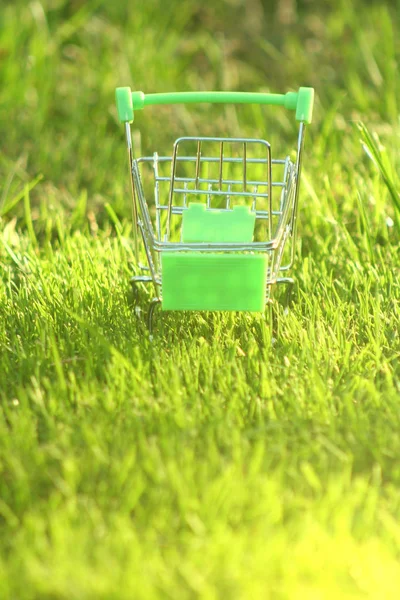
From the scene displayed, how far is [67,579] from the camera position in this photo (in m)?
1.54

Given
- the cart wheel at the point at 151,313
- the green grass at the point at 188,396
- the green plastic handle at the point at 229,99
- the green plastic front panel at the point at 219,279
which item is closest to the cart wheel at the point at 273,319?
the green grass at the point at 188,396

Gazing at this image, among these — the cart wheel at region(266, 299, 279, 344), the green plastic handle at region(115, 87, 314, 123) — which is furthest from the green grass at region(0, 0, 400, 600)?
the green plastic handle at region(115, 87, 314, 123)

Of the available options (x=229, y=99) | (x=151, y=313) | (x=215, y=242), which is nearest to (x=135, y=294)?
(x=151, y=313)

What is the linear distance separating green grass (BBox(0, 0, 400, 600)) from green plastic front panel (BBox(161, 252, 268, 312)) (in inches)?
5.5

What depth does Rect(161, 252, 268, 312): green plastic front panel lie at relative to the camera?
209 centimetres

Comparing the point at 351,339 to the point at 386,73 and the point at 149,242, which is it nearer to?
the point at 149,242

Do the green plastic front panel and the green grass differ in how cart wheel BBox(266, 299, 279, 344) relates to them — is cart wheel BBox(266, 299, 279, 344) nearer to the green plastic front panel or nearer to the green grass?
the green grass

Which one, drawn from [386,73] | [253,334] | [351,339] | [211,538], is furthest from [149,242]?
[386,73]

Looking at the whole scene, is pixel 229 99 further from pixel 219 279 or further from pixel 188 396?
pixel 188 396

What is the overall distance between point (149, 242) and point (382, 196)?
104 centimetres

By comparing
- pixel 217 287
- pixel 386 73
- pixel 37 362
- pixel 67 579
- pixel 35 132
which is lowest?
pixel 67 579

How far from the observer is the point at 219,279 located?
2.11 metres

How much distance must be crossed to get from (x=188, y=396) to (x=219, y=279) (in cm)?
31

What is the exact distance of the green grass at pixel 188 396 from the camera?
1591 mm
